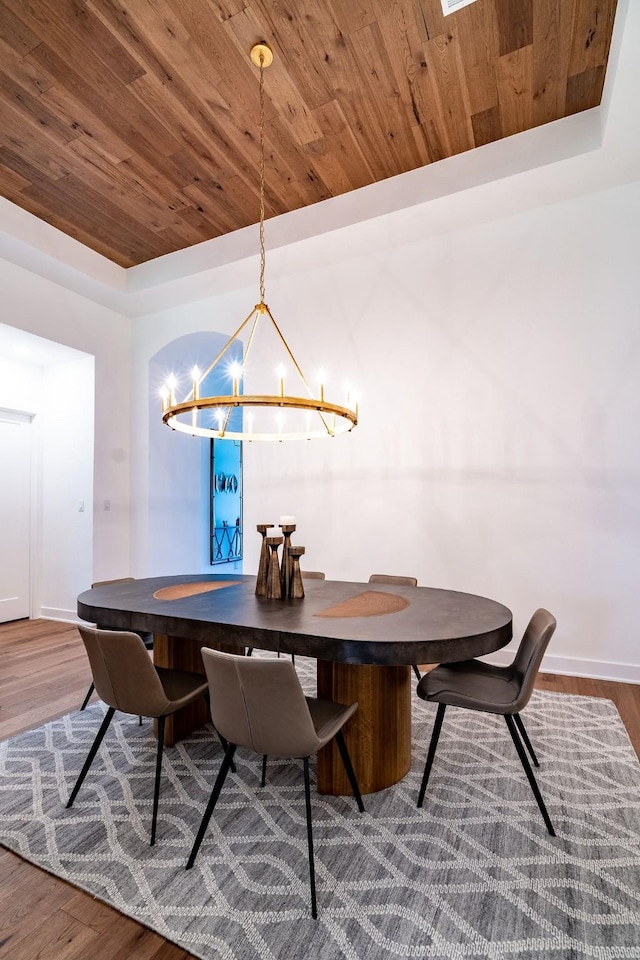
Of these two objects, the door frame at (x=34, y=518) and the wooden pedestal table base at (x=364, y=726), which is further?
the door frame at (x=34, y=518)

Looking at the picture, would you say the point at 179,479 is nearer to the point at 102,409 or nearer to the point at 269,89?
the point at 102,409

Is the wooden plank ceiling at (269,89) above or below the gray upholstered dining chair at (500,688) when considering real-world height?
above

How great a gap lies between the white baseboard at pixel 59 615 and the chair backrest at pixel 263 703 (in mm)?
4076

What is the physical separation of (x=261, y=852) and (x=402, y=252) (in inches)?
153

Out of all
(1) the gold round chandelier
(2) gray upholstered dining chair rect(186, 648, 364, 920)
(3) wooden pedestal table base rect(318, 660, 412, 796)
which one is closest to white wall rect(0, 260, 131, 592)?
(1) the gold round chandelier

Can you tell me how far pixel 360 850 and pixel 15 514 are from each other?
193 inches

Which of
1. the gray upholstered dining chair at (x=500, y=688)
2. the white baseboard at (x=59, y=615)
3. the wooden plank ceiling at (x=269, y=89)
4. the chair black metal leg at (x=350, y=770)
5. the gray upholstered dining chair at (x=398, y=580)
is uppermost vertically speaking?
the wooden plank ceiling at (x=269, y=89)

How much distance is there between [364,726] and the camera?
1.97 meters

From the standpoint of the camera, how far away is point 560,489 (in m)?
3.33

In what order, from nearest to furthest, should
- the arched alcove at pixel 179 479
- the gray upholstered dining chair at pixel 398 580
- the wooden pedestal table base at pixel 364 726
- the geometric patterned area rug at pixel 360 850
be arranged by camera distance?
the geometric patterned area rug at pixel 360 850, the wooden pedestal table base at pixel 364 726, the gray upholstered dining chair at pixel 398 580, the arched alcove at pixel 179 479

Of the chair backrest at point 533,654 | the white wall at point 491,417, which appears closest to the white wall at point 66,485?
the white wall at point 491,417

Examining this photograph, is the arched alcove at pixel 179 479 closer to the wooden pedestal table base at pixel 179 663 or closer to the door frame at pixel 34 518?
the door frame at pixel 34 518

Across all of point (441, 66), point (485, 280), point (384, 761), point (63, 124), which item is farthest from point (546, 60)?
point (384, 761)

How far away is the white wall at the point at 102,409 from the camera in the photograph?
14.9 ft
